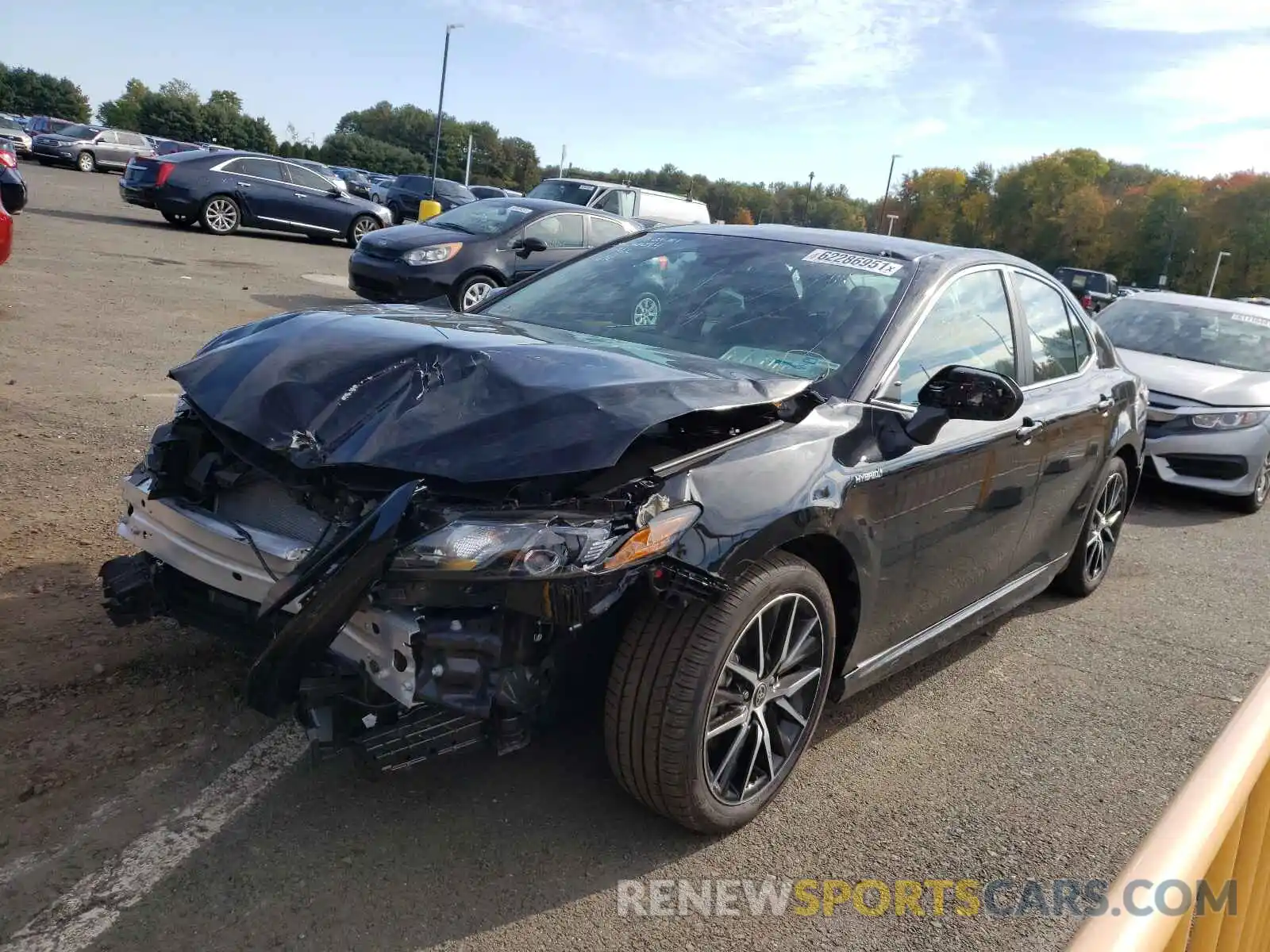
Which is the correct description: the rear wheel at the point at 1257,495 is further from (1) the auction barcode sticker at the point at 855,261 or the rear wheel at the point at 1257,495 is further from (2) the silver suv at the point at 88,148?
(2) the silver suv at the point at 88,148

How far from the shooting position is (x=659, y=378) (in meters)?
2.80

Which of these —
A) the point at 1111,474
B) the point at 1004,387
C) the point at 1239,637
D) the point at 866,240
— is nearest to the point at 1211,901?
the point at 1004,387

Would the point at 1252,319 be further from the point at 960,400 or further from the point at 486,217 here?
the point at 486,217

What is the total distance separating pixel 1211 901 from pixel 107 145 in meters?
41.0

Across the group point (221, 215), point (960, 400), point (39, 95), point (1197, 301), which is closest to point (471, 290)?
point (1197, 301)

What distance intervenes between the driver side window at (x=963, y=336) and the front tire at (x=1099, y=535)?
4.18 feet

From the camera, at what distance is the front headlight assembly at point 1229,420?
7594 mm

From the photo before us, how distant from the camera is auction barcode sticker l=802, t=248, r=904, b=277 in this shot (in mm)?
3719

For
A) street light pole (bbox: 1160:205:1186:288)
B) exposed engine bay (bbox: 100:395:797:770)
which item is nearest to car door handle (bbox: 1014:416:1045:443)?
exposed engine bay (bbox: 100:395:797:770)

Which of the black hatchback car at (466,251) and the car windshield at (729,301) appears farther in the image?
the black hatchback car at (466,251)

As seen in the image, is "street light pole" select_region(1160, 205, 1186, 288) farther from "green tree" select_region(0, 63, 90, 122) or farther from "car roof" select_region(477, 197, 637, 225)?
"green tree" select_region(0, 63, 90, 122)

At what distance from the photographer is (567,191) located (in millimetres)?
16938

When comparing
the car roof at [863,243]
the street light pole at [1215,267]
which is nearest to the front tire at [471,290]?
the car roof at [863,243]

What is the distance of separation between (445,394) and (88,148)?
1521 inches
